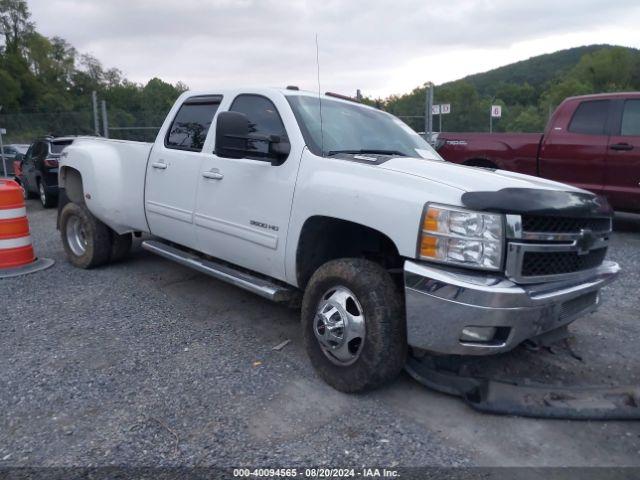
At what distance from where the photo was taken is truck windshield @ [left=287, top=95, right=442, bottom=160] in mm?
A: 3965

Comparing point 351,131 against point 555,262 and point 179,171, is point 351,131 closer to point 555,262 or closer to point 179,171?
point 179,171

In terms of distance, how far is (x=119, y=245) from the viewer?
6.36 metres

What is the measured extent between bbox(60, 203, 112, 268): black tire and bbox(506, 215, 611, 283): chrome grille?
15.6 feet

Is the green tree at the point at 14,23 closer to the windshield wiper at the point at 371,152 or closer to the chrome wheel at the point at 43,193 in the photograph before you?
the chrome wheel at the point at 43,193

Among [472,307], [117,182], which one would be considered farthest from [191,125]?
[472,307]

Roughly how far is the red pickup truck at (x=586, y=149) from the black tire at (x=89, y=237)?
5.52 meters

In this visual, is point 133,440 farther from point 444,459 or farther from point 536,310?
point 536,310

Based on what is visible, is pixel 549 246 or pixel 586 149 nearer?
pixel 549 246

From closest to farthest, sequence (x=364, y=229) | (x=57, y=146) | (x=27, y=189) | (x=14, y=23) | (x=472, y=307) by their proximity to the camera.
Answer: (x=472, y=307), (x=364, y=229), (x=57, y=146), (x=27, y=189), (x=14, y=23)

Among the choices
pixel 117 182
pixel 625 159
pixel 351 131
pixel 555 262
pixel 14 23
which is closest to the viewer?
pixel 555 262

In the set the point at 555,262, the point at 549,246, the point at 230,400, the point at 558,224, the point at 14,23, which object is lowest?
the point at 230,400

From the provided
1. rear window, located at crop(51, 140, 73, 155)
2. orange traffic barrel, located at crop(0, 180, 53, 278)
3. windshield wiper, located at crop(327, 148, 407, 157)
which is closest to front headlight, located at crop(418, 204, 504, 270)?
windshield wiper, located at crop(327, 148, 407, 157)

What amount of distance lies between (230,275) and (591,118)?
19.9 ft

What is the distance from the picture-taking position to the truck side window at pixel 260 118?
4.06 metres
